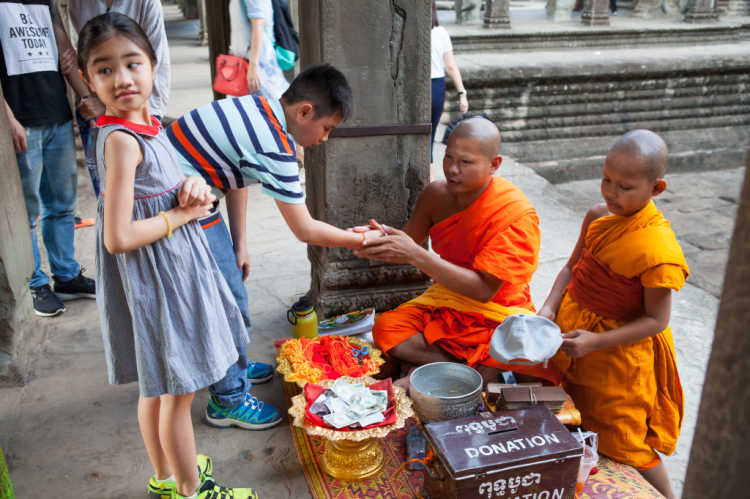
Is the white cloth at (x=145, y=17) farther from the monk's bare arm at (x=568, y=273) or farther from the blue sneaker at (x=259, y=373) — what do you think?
the monk's bare arm at (x=568, y=273)

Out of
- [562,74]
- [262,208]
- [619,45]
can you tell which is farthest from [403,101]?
[619,45]

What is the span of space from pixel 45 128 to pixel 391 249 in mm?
2027

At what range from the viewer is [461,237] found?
244cm

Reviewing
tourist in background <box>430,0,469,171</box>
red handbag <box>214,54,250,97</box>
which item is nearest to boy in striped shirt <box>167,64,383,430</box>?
red handbag <box>214,54,250,97</box>

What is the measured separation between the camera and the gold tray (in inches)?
85.8

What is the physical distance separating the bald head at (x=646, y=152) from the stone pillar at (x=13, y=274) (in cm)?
259

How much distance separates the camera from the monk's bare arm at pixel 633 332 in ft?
6.56

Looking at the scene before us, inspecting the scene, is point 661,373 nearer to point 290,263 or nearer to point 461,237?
point 461,237

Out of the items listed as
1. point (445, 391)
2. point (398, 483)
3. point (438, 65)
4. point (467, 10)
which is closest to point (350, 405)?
point (398, 483)

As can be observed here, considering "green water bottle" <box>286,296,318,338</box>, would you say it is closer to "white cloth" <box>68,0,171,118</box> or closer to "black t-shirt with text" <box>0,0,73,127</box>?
"white cloth" <box>68,0,171,118</box>

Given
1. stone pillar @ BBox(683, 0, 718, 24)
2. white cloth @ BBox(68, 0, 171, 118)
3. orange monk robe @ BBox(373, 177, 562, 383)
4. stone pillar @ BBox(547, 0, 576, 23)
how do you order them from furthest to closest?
stone pillar @ BBox(547, 0, 576, 23)
stone pillar @ BBox(683, 0, 718, 24)
white cloth @ BBox(68, 0, 171, 118)
orange monk robe @ BBox(373, 177, 562, 383)

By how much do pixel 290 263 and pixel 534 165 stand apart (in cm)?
614

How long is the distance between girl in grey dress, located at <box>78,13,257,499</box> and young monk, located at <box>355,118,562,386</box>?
32.7 inches

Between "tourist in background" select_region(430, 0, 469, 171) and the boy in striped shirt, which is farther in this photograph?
"tourist in background" select_region(430, 0, 469, 171)
